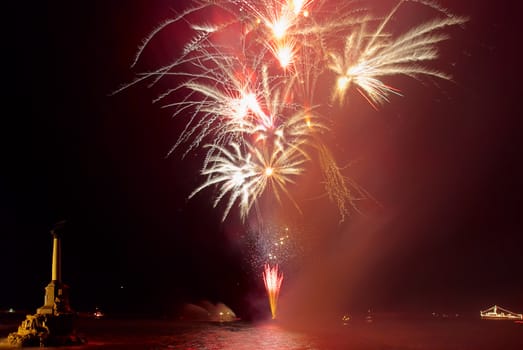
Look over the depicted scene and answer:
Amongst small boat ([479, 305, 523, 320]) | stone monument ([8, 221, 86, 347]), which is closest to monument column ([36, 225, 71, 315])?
stone monument ([8, 221, 86, 347])

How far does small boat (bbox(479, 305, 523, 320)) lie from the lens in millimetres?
100125

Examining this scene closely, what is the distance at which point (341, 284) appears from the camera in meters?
93.9

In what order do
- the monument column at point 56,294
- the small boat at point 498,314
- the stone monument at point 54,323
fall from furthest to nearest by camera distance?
the small boat at point 498,314 < the monument column at point 56,294 < the stone monument at point 54,323

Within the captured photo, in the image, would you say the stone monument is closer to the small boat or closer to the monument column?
the monument column

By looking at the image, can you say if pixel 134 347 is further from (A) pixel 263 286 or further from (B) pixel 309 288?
(B) pixel 309 288

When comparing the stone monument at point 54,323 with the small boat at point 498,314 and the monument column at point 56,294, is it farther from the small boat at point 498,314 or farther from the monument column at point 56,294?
the small boat at point 498,314

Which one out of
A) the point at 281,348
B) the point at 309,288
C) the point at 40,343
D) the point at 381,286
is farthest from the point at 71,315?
the point at 381,286

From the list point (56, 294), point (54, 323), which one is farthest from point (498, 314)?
point (54, 323)

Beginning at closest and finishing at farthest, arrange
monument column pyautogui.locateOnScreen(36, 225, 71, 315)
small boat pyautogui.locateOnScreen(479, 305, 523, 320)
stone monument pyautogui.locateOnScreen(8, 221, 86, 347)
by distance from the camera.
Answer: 1. stone monument pyautogui.locateOnScreen(8, 221, 86, 347)
2. monument column pyautogui.locateOnScreen(36, 225, 71, 315)
3. small boat pyautogui.locateOnScreen(479, 305, 523, 320)

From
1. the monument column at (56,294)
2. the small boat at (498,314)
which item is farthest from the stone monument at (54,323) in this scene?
the small boat at (498,314)

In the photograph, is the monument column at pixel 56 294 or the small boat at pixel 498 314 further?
the small boat at pixel 498 314

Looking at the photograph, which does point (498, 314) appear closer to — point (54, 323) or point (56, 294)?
point (56, 294)

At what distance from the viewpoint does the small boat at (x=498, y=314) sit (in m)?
100

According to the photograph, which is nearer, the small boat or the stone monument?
the stone monument
